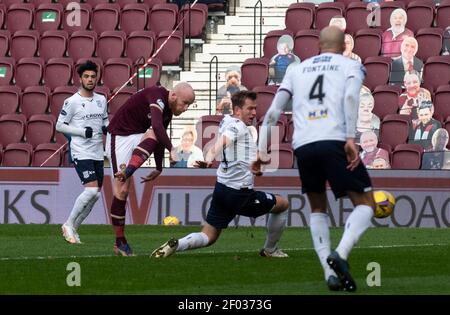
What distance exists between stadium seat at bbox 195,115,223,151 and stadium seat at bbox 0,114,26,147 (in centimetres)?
367

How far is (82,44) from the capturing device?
93.4 ft

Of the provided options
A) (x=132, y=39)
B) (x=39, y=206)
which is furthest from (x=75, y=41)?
(x=39, y=206)

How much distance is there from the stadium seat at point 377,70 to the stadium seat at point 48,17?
23.8 feet

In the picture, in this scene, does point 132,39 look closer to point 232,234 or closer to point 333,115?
point 232,234

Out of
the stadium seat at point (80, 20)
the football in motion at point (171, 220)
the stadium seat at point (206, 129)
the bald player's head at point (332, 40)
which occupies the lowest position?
the football in motion at point (171, 220)

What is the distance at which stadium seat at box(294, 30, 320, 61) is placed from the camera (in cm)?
2634

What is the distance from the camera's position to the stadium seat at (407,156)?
23562mm

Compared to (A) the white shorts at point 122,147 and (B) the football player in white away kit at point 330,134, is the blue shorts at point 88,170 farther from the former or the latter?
(B) the football player in white away kit at point 330,134

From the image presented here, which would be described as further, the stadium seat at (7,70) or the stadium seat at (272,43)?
the stadium seat at (7,70)

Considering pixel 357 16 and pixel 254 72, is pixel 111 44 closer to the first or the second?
pixel 254 72

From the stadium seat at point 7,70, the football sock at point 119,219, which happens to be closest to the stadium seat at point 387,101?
the stadium seat at point 7,70

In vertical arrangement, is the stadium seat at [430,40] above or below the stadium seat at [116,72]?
above

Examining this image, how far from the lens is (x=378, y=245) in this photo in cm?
1745

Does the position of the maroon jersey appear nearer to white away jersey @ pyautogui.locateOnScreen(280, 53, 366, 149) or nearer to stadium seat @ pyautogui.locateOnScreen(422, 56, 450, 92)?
white away jersey @ pyautogui.locateOnScreen(280, 53, 366, 149)
